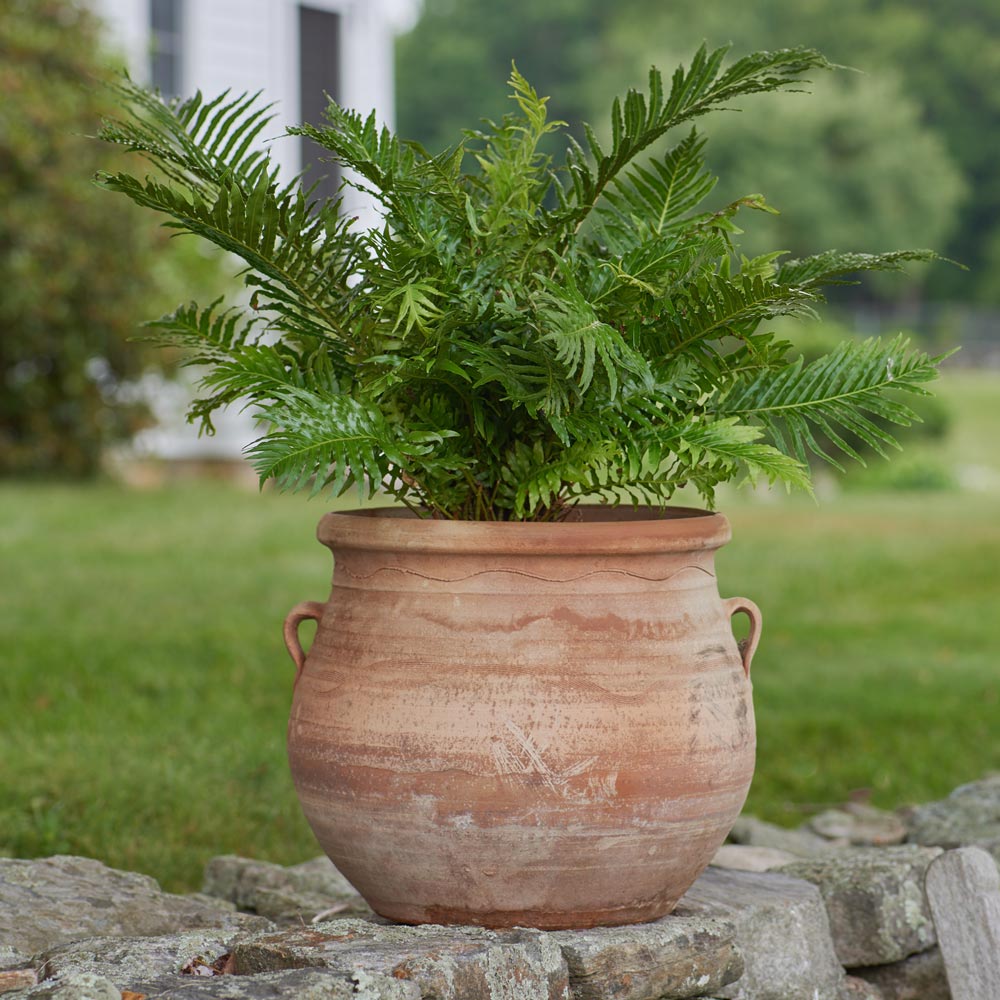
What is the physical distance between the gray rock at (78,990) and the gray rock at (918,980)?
4.90 ft

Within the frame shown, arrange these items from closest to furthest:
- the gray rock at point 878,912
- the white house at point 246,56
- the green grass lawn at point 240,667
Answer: the gray rock at point 878,912
the green grass lawn at point 240,667
the white house at point 246,56

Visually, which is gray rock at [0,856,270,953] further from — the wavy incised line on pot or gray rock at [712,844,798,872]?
gray rock at [712,844,798,872]

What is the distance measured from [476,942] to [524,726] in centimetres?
32

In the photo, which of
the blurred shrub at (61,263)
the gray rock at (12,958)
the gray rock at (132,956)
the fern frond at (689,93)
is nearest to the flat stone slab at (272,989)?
the gray rock at (132,956)

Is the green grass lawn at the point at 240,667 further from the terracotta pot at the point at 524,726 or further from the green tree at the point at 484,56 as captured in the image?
the green tree at the point at 484,56

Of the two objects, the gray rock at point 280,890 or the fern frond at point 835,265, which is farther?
the gray rock at point 280,890

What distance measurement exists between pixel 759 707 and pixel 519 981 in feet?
10.7

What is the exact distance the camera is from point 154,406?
10695 mm

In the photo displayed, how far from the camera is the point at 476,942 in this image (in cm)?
201

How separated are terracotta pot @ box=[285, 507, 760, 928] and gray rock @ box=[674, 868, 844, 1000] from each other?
20 cm

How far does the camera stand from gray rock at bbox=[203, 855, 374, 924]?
267cm

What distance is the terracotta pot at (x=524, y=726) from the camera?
2.11m

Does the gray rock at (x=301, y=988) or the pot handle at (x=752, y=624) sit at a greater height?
the pot handle at (x=752, y=624)

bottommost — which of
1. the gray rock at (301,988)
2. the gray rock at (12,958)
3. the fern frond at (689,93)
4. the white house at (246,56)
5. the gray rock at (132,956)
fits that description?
the gray rock at (12,958)
